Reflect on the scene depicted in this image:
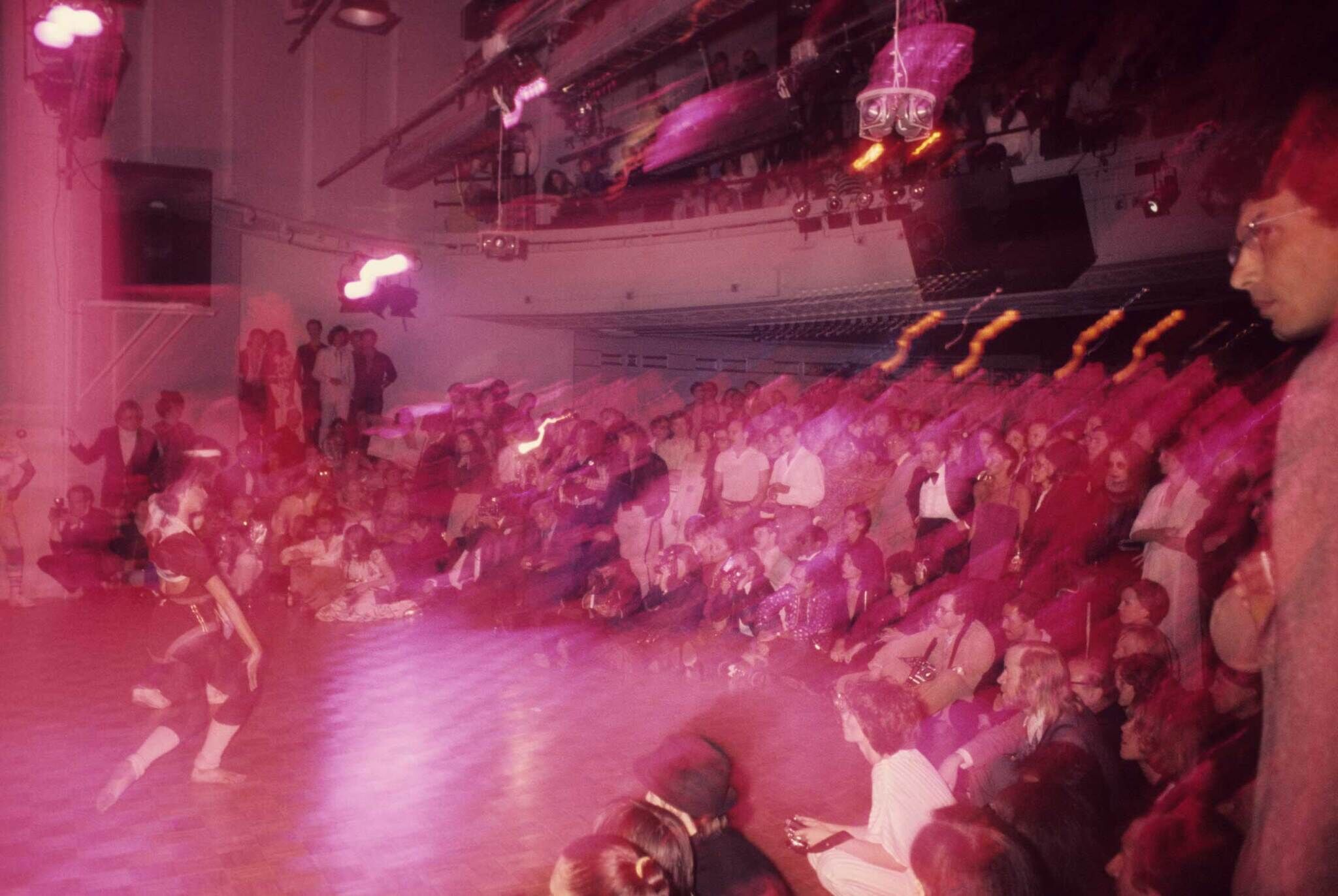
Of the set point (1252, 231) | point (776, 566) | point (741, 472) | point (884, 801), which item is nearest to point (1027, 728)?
point (884, 801)

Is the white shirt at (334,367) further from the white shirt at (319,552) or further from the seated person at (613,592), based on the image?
the seated person at (613,592)

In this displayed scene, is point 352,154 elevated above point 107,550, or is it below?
above

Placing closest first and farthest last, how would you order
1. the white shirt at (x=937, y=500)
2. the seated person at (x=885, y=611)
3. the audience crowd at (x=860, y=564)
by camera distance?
the audience crowd at (x=860, y=564), the seated person at (x=885, y=611), the white shirt at (x=937, y=500)

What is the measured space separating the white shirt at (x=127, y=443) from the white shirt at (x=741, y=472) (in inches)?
202

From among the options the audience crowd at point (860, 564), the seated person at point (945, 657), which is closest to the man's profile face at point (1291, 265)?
the audience crowd at point (860, 564)

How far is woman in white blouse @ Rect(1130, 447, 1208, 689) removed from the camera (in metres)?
4.50

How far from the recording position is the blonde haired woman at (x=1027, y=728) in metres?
3.31

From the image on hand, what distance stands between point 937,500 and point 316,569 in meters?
4.66

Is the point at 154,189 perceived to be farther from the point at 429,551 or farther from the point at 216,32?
the point at 429,551

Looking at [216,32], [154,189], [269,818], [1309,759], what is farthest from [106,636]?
[1309,759]

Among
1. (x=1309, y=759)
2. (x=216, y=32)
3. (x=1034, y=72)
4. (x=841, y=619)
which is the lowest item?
(x=841, y=619)

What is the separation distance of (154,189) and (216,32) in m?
2.31

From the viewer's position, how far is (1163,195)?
7203 millimetres

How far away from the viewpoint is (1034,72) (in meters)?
8.21
